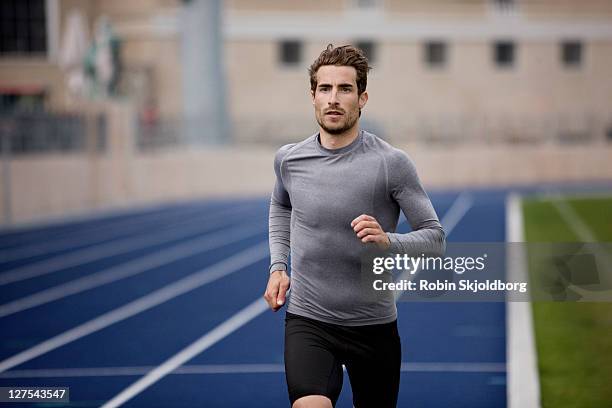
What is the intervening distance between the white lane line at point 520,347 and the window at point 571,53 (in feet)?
163

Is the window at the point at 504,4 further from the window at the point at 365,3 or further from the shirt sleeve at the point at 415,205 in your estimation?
the shirt sleeve at the point at 415,205

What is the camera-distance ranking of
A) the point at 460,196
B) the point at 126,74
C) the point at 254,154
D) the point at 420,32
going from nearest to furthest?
the point at 460,196 < the point at 254,154 < the point at 126,74 < the point at 420,32

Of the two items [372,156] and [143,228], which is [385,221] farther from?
[143,228]

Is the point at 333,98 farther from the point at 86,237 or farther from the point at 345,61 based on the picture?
the point at 86,237

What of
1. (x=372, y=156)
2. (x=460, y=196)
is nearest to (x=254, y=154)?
(x=460, y=196)

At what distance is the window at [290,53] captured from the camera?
57.9 metres

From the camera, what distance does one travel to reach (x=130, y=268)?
16.8 meters

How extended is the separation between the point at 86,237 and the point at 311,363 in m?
17.4

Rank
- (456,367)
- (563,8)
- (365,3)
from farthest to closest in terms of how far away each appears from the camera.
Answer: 1. (563,8)
2. (365,3)
3. (456,367)

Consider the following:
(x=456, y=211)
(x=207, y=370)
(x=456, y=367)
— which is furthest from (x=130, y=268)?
(x=456, y=211)

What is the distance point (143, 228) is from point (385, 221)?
1942 cm

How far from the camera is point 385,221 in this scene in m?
4.58

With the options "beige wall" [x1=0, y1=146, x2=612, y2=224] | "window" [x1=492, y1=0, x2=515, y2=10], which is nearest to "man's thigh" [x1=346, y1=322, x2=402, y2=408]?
"beige wall" [x1=0, y1=146, x2=612, y2=224]

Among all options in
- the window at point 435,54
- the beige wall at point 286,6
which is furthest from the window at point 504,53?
the beige wall at point 286,6
